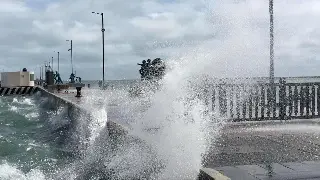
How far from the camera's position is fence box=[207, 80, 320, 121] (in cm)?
1080

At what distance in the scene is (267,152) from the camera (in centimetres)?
734

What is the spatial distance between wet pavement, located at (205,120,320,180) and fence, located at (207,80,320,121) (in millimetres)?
705

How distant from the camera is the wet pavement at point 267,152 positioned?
19.1ft

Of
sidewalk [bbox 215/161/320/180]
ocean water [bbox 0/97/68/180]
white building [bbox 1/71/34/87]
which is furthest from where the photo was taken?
white building [bbox 1/71/34/87]

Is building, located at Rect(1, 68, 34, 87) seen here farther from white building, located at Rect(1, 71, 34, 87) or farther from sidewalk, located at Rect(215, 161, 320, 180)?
sidewalk, located at Rect(215, 161, 320, 180)

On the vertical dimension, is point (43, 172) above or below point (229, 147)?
below

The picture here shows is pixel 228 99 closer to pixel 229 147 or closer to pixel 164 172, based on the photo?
pixel 229 147

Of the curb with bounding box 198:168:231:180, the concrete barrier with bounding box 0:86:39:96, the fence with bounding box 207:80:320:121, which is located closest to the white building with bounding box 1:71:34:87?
the concrete barrier with bounding box 0:86:39:96

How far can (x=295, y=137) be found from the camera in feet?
29.5

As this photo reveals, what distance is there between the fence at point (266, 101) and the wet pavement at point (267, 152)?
705 mm

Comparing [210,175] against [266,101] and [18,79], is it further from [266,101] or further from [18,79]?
[18,79]

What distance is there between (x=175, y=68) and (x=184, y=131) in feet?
7.99

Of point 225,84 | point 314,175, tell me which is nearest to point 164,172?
point 314,175

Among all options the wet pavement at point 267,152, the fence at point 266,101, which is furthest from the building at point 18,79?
the wet pavement at point 267,152
